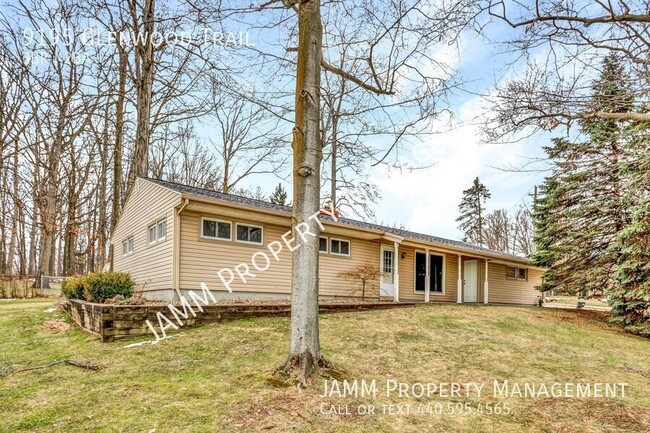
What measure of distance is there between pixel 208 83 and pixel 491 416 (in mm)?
6240

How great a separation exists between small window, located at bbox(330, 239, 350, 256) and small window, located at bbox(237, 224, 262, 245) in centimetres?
277

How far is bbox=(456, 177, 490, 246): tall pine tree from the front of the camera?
40.0 meters

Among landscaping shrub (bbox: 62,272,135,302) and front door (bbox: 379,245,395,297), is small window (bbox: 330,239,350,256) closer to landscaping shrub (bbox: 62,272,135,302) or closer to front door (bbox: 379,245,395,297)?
front door (bbox: 379,245,395,297)

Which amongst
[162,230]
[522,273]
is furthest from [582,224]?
[162,230]

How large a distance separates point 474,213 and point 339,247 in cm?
3053

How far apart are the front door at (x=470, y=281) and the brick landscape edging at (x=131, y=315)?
37.2 ft

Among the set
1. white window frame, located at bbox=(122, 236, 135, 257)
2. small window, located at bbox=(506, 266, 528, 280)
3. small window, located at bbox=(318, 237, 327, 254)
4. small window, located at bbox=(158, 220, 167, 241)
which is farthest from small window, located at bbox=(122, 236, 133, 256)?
small window, located at bbox=(506, 266, 528, 280)

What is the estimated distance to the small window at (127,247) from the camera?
564 inches

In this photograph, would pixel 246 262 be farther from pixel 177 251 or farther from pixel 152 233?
pixel 152 233

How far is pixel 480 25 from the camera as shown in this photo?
5.95 meters

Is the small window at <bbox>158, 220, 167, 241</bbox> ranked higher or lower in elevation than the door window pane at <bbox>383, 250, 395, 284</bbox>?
higher

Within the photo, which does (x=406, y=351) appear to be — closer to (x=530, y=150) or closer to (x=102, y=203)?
(x=530, y=150)

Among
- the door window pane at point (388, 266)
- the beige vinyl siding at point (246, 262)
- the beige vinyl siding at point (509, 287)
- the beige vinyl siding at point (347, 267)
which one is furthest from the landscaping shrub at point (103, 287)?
the beige vinyl siding at point (509, 287)

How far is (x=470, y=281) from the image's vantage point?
18141 millimetres
